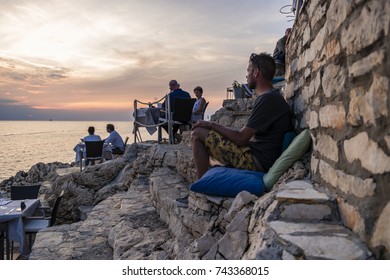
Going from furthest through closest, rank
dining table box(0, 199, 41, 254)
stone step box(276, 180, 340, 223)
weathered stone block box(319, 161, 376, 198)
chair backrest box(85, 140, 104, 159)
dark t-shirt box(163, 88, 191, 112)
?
chair backrest box(85, 140, 104, 159), dark t-shirt box(163, 88, 191, 112), dining table box(0, 199, 41, 254), stone step box(276, 180, 340, 223), weathered stone block box(319, 161, 376, 198)

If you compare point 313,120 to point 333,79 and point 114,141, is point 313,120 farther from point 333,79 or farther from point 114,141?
point 114,141

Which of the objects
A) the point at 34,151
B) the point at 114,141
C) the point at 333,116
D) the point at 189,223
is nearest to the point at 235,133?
the point at 189,223

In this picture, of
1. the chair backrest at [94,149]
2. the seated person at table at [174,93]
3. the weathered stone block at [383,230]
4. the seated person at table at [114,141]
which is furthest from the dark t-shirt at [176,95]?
the weathered stone block at [383,230]

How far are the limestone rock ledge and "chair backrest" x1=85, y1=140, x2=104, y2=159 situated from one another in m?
1.71

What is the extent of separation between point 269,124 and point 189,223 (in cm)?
107

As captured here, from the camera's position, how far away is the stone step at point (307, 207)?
144 cm

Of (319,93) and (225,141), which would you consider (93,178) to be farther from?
(319,93)

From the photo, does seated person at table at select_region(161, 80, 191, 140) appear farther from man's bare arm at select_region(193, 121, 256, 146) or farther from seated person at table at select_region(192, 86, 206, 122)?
man's bare arm at select_region(193, 121, 256, 146)

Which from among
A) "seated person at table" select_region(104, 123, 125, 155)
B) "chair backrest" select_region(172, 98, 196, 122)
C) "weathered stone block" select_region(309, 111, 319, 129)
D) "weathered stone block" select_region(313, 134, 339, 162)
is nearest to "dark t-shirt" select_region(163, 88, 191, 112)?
"chair backrest" select_region(172, 98, 196, 122)

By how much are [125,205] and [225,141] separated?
2.60m

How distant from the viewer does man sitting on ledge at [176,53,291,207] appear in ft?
7.94

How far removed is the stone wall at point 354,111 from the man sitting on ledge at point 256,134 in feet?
1.47

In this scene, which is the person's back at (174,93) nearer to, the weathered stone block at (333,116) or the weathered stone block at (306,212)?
the weathered stone block at (333,116)
